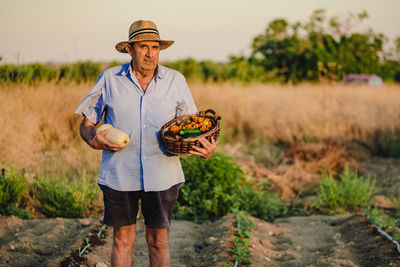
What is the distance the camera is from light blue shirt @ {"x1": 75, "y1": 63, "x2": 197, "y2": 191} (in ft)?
9.07

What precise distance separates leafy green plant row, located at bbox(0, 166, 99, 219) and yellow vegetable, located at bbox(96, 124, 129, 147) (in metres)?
2.95

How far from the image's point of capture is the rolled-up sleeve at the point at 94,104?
2.80 metres

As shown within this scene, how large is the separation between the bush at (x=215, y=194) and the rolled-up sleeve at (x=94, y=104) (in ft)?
8.96

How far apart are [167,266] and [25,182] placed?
321 cm

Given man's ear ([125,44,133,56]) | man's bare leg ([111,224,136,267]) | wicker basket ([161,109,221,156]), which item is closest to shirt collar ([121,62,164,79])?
man's ear ([125,44,133,56])

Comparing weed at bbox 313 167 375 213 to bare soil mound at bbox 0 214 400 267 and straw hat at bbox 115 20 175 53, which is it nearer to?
bare soil mound at bbox 0 214 400 267

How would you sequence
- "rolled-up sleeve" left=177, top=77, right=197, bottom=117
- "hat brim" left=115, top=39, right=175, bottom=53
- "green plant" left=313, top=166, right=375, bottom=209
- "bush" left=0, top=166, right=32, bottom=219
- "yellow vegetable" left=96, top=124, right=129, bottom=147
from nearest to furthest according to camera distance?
"yellow vegetable" left=96, top=124, right=129, bottom=147 < "hat brim" left=115, top=39, right=175, bottom=53 < "rolled-up sleeve" left=177, top=77, right=197, bottom=117 < "bush" left=0, top=166, right=32, bottom=219 < "green plant" left=313, top=166, right=375, bottom=209

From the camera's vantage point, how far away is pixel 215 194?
5438mm

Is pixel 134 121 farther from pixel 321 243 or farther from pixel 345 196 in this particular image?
pixel 345 196

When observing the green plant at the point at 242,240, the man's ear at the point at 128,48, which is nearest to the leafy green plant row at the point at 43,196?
the green plant at the point at 242,240

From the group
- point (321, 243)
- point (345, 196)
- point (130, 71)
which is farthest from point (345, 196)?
point (130, 71)

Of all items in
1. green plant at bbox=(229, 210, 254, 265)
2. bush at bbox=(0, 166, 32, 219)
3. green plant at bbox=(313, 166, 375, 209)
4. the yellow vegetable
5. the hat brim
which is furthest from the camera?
green plant at bbox=(313, 166, 375, 209)

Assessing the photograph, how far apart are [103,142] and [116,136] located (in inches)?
3.4

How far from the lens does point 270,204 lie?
228 inches
